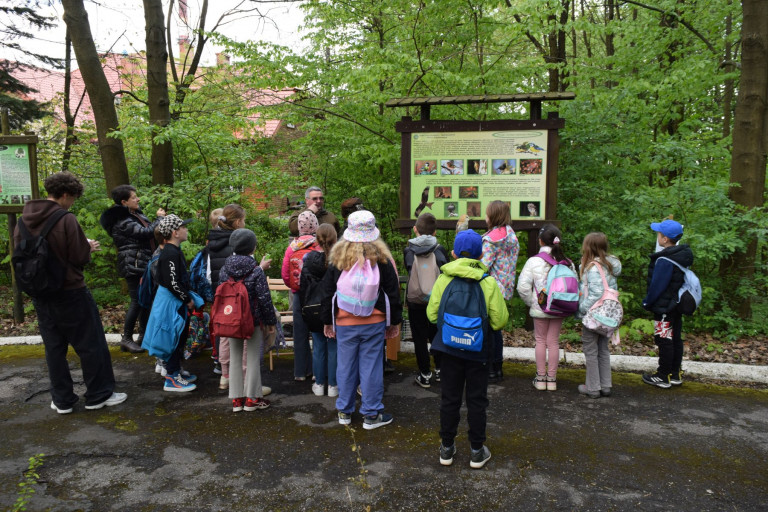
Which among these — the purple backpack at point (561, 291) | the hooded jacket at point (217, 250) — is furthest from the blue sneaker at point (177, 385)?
the purple backpack at point (561, 291)

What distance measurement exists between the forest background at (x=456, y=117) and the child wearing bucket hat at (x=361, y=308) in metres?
3.52

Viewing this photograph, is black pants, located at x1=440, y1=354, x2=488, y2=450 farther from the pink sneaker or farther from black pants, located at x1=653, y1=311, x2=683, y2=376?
black pants, located at x1=653, y1=311, x2=683, y2=376

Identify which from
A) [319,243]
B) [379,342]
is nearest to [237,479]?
[379,342]

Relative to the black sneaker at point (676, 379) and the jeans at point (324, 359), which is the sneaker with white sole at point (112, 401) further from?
the black sneaker at point (676, 379)

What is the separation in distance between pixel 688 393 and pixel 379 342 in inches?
119

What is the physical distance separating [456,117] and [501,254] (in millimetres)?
3741

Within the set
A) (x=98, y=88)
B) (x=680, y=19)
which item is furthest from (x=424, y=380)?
(x=680, y=19)

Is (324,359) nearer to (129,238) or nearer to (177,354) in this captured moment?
(177,354)

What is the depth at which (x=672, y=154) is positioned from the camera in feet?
24.1

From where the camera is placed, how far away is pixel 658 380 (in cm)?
500

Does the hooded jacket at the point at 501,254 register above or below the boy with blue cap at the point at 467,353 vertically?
above

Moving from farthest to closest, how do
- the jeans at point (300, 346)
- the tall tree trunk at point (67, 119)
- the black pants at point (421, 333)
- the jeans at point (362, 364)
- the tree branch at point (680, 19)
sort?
the tall tree trunk at point (67, 119) < the tree branch at point (680, 19) < the jeans at point (300, 346) < the black pants at point (421, 333) < the jeans at point (362, 364)

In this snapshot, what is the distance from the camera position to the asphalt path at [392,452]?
3172mm

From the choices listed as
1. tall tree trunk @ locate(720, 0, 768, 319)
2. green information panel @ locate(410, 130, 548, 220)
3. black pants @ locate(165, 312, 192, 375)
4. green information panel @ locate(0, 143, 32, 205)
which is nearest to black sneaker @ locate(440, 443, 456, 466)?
black pants @ locate(165, 312, 192, 375)
